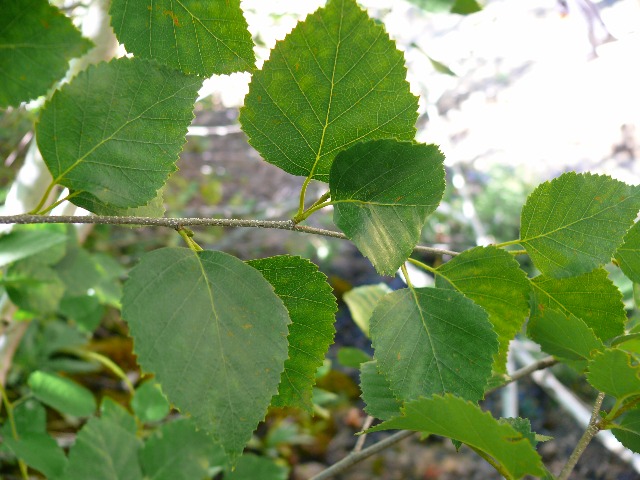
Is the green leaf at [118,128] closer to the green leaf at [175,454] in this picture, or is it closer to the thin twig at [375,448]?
the thin twig at [375,448]

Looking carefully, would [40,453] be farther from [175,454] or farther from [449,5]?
[449,5]

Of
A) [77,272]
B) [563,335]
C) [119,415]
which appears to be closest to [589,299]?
[563,335]

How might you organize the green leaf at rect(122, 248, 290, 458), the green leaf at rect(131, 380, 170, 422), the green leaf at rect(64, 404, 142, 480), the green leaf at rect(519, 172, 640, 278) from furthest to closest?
the green leaf at rect(131, 380, 170, 422) → the green leaf at rect(64, 404, 142, 480) → the green leaf at rect(519, 172, 640, 278) → the green leaf at rect(122, 248, 290, 458)

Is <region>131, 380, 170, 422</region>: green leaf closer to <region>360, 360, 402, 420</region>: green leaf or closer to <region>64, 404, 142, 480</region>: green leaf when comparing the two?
<region>64, 404, 142, 480</region>: green leaf

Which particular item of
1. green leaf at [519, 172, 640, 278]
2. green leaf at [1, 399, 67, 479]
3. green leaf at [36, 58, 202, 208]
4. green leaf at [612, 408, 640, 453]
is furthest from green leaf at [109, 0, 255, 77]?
green leaf at [1, 399, 67, 479]

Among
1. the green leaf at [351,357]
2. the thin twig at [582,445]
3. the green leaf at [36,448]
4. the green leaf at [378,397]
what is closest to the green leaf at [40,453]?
the green leaf at [36,448]

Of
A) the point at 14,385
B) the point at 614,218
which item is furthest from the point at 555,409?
the point at 614,218
